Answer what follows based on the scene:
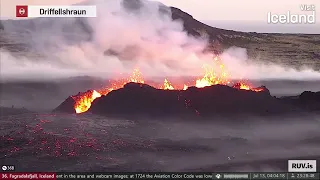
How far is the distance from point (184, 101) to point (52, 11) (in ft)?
10.4

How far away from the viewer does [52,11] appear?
4.58 metres

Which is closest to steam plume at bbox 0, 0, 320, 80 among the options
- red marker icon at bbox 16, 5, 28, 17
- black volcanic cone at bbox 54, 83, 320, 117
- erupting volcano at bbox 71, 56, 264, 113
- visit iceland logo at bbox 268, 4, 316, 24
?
erupting volcano at bbox 71, 56, 264, 113

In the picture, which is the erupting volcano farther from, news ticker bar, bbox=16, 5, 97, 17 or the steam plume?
news ticker bar, bbox=16, 5, 97, 17

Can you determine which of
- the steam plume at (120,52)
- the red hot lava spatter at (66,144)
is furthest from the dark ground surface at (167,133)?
the steam plume at (120,52)

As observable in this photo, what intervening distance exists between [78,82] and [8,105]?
0.92 metres

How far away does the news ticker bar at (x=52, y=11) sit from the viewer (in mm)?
4559

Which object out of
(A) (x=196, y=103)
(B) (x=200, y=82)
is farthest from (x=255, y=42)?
(A) (x=196, y=103)

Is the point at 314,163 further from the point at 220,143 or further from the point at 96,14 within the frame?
the point at 96,14

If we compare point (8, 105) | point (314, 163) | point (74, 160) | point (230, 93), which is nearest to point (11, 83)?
point (8, 105)

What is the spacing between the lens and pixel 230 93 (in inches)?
246

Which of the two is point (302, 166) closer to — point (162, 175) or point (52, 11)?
point (162, 175)

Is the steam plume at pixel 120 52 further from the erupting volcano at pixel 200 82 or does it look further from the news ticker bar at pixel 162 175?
the news ticker bar at pixel 162 175

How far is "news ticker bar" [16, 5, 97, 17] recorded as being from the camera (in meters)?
4.56

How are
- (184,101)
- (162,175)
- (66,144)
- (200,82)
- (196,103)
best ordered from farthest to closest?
(196,103)
(184,101)
(200,82)
(66,144)
(162,175)
